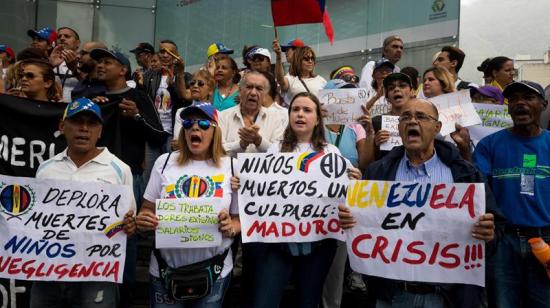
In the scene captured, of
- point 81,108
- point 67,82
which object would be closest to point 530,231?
point 81,108

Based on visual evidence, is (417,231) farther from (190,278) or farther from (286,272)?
(190,278)

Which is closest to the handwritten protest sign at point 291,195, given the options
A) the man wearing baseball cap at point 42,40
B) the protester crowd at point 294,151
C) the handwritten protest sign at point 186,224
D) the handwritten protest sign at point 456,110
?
the protester crowd at point 294,151

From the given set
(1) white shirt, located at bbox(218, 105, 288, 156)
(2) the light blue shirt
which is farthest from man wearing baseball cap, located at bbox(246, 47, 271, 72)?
(2) the light blue shirt

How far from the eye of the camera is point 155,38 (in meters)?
13.4

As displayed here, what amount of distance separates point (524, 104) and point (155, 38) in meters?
10.4

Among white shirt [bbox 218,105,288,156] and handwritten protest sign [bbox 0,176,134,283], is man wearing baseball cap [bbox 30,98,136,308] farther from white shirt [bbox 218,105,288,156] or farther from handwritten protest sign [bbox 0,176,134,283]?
white shirt [bbox 218,105,288,156]

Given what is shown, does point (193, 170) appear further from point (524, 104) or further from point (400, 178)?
point (524, 104)

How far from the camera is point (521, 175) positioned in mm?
4309

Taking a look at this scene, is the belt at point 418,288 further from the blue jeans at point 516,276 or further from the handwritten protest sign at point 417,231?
the blue jeans at point 516,276

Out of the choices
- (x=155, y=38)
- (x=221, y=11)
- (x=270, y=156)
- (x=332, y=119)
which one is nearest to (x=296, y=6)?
(x=332, y=119)

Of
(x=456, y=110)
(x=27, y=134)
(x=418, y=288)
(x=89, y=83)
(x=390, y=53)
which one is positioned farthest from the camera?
(x=390, y=53)

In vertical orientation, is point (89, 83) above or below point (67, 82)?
below

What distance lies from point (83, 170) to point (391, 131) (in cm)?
268

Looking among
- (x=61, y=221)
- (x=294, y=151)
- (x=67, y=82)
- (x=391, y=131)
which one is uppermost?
(x=67, y=82)
